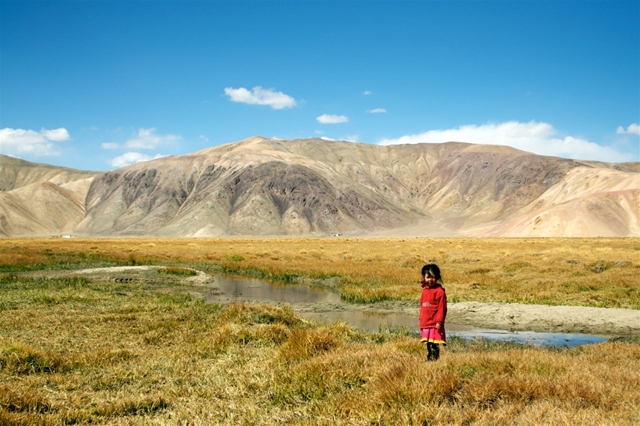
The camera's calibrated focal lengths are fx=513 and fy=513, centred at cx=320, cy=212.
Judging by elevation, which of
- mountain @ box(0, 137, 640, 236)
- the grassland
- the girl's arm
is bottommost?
the grassland

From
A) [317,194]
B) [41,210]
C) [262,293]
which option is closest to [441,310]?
[262,293]

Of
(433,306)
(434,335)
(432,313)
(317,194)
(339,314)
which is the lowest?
(339,314)

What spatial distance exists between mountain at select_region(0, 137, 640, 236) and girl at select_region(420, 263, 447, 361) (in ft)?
358

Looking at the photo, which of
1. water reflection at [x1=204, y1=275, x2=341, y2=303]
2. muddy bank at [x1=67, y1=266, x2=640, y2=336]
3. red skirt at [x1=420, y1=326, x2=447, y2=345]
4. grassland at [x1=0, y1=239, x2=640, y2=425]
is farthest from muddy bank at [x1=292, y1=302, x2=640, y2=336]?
red skirt at [x1=420, y1=326, x2=447, y2=345]

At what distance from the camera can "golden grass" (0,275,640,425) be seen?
6598mm

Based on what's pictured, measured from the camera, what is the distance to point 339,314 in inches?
811

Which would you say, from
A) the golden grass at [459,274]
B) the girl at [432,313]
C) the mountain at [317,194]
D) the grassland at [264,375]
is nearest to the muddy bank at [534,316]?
the golden grass at [459,274]

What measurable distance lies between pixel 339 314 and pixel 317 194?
13500cm

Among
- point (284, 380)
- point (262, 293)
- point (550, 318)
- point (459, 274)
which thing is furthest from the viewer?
point (459, 274)

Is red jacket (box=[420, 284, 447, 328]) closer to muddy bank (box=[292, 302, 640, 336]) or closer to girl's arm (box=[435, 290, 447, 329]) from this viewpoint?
girl's arm (box=[435, 290, 447, 329])

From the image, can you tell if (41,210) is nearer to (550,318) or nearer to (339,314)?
(339,314)

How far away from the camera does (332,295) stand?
26750mm

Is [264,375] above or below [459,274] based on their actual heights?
above

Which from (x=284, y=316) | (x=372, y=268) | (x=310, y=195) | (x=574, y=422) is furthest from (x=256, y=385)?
(x=310, y=195)
